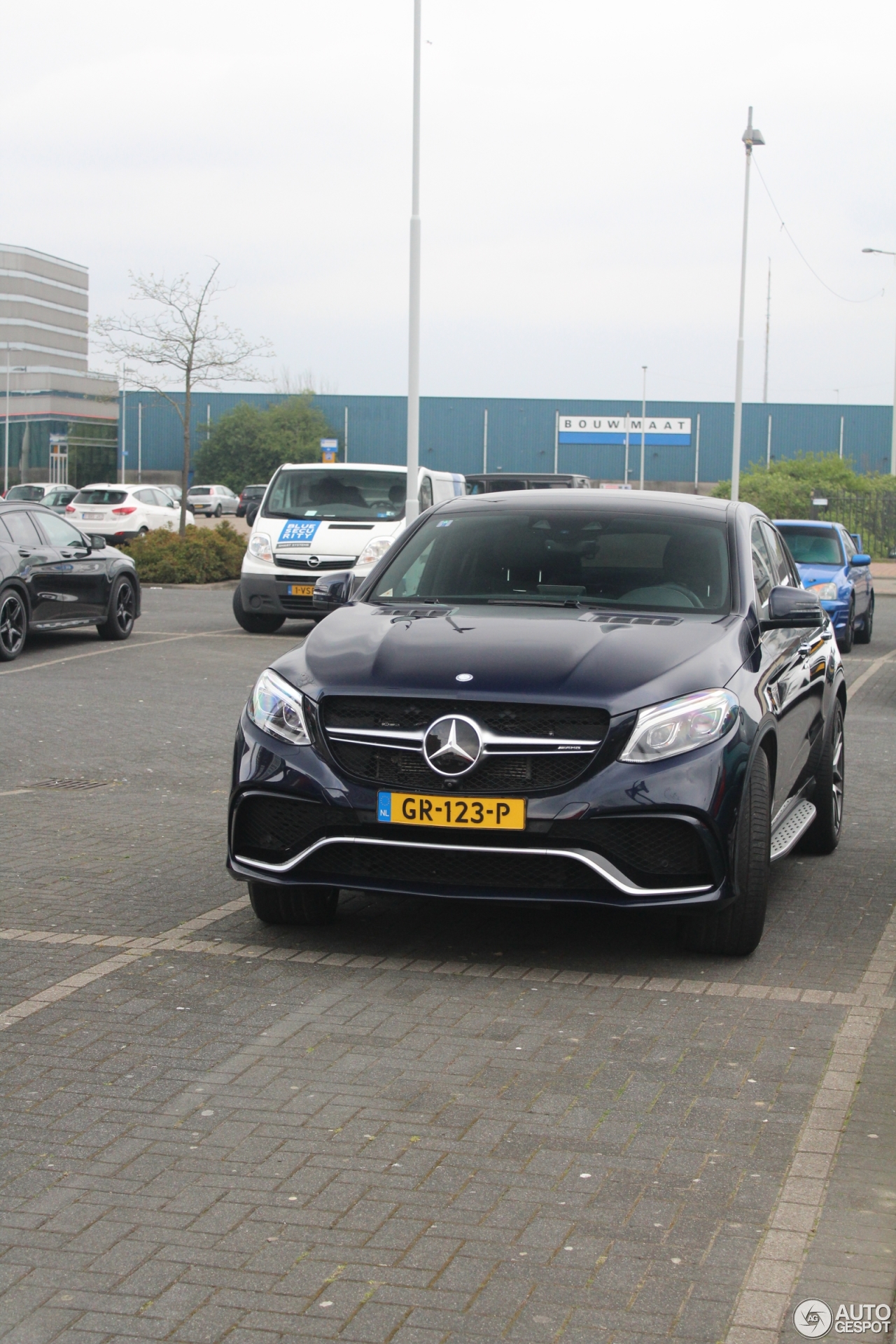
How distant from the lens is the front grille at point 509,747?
17.8ft

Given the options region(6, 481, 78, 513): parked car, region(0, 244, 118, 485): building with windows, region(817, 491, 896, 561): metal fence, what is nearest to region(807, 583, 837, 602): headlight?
region(817, 491, 896, 561): metal fence

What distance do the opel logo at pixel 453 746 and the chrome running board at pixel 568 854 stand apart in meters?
0.26

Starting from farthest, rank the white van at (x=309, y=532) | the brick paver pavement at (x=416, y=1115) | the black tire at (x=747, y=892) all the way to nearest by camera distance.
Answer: the white van at (x=309, y=532), the black tire at (x=747, y=892), the brick paver pavement at (x=416, y=1115)

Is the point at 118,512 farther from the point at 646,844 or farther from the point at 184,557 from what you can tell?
the point at 646,844

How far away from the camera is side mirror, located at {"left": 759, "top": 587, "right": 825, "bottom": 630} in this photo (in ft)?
21.5

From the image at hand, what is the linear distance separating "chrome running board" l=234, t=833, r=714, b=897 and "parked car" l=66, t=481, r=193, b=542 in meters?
37.2

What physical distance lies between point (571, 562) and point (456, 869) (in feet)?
5.75

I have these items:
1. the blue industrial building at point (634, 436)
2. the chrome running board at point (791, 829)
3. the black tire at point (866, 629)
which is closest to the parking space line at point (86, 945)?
the chrome running board at point (791, 829)

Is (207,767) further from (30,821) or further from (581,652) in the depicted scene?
(581,652)

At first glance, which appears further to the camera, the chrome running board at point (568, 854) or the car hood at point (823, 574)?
the car hood at point (823, 574)

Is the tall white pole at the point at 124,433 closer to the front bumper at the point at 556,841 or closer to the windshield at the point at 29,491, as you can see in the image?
the windshield at the point at 29,491

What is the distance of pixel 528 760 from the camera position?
5457 millimetres
